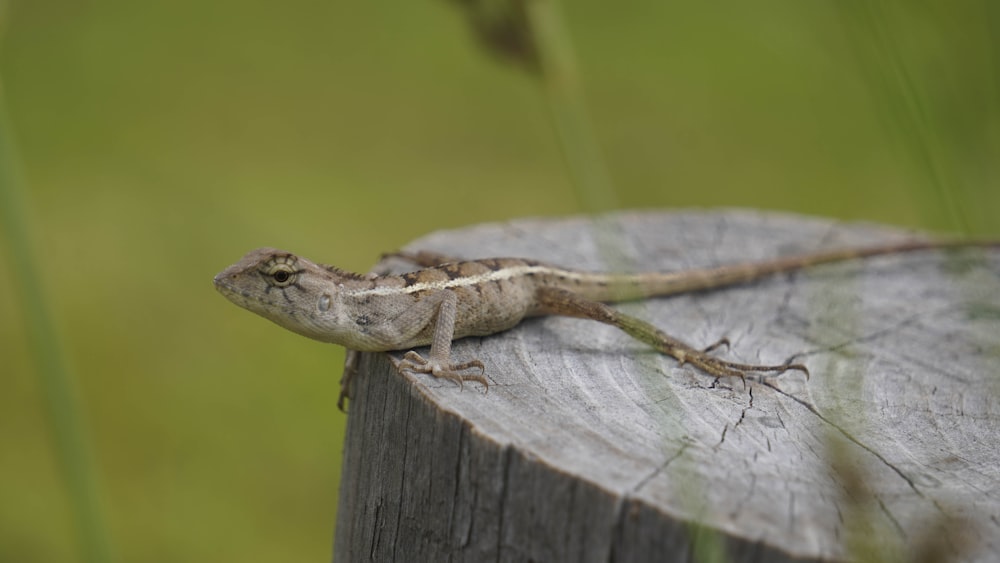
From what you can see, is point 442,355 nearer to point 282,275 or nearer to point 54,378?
point 282,275


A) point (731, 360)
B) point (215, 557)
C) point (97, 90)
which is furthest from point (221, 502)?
point (97, 90)

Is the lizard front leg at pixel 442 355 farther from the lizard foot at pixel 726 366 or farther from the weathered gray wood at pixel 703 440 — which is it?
the lizard foot at pixel 726 366

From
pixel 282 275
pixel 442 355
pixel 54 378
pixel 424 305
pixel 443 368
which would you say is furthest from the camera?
pixel 424 305

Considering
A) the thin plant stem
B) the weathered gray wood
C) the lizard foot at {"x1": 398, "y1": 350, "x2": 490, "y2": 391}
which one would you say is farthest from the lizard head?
the thin plant stem

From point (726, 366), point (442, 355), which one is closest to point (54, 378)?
point (442, 355)

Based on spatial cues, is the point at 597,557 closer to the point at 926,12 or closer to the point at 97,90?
the point at 926,12

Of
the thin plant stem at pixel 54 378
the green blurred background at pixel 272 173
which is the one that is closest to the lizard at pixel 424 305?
the thin plant stem at pixel 54 378
